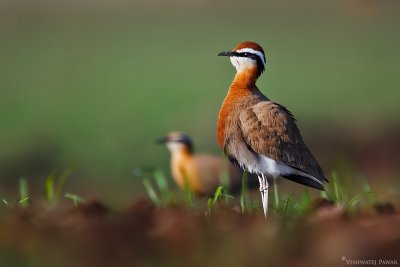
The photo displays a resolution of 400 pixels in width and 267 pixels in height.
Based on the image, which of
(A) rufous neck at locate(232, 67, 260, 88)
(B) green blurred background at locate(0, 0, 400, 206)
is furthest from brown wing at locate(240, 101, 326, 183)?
(B) green blurred background at locate(0, 0, 400, 206)

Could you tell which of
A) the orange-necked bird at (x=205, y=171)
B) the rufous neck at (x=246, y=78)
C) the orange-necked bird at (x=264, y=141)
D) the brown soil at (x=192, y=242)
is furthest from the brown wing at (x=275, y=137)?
the orange-necked bird at (x=205, y=171)

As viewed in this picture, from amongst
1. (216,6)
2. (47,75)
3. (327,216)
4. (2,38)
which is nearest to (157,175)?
(327,216)

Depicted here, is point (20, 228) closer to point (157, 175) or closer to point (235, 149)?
point (235, 149)

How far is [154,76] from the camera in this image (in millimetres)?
26312

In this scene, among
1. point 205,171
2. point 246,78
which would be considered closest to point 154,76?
point 205,171

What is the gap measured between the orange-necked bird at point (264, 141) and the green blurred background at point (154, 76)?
573 cm

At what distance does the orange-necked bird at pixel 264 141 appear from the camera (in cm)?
555

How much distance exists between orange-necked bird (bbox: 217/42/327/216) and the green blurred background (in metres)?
5.73

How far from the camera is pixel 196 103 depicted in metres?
21.9

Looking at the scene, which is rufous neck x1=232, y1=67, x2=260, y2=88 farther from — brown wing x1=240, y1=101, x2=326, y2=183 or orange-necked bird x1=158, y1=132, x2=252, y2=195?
orange-necked bird x1=158, y1=132, x2=252, y2=195

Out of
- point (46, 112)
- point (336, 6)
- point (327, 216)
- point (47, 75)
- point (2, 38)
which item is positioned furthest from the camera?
point (336, 6)

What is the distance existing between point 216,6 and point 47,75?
11.3 metres

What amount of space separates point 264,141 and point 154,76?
2086cm

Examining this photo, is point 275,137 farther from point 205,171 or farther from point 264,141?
point 205,171
